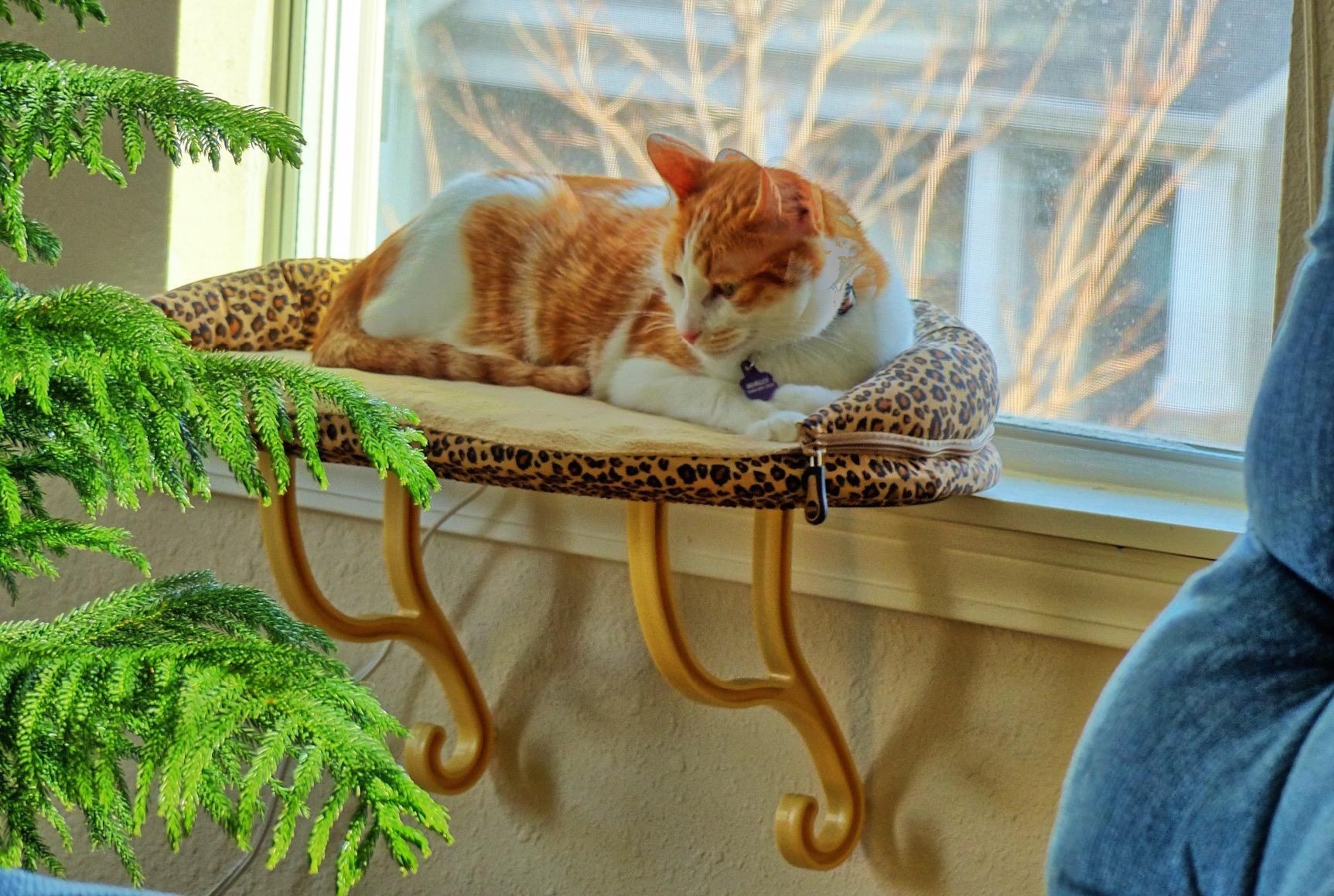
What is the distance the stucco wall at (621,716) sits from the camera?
106cm

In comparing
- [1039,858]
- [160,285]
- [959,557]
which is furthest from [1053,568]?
[160,285]

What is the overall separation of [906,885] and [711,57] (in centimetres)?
87

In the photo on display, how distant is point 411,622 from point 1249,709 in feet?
2.64

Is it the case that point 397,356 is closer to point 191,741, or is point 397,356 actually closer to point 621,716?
point 621,716

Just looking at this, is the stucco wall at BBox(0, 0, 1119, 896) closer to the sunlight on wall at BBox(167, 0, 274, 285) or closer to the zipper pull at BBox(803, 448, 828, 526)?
the sunlight on wall at BBox(167, 0, 274, 285)

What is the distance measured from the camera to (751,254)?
2.76ft

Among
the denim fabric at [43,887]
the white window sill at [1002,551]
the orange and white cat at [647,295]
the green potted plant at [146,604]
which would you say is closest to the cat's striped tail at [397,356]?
the orange and white cat at [647,295]

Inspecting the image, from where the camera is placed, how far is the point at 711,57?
130cm

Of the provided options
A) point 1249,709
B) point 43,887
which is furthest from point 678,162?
point 43,887

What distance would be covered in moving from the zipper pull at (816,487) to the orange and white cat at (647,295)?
1.8 inches

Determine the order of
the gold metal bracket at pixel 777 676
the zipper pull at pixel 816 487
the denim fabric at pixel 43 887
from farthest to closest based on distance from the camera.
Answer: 1. the gold metal bracket at pixel 777 676
2. the zipper pull at pixel 816 487
3. the denim fabric at pixel 43 887

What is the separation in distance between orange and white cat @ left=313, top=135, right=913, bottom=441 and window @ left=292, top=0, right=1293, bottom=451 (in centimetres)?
26

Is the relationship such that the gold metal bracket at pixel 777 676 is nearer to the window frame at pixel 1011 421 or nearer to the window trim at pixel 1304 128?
the window frame at pixel 1011 421

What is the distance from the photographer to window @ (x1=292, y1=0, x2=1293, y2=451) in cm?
109
